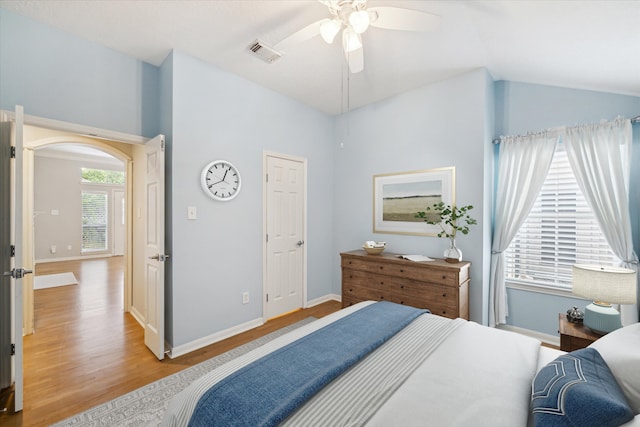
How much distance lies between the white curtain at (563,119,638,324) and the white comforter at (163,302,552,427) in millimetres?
1619

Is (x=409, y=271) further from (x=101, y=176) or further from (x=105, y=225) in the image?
(x=101, y=176)

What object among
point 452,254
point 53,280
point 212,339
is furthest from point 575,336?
point 53,280

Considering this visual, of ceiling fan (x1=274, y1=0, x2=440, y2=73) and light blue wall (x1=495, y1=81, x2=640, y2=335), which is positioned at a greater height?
ceiling fan (x1=274, y1=0, x2=440, y2=73)

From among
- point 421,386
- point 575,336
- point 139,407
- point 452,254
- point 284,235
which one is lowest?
point 139,407

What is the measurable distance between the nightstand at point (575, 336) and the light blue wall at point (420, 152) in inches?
37.2

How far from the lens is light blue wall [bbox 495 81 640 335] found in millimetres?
2400

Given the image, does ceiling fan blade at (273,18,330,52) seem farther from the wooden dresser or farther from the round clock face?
the wooden dresser

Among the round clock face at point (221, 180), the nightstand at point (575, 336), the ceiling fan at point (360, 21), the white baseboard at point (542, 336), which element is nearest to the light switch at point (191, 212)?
the round clock face at point (221, 180)

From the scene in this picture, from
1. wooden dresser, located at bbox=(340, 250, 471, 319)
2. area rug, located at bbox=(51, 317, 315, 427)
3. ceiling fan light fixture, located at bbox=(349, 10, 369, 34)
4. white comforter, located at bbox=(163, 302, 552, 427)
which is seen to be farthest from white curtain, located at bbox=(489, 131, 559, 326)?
area rug, located at bbox=(51, 317, 315, 427)

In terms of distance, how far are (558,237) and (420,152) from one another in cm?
164

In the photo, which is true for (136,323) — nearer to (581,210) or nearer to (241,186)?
(241,186)

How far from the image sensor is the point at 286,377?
1.19 m

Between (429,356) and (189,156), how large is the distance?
2.63m

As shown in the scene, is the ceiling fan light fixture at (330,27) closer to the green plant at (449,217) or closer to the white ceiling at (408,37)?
the white ceiling at (408,37)
